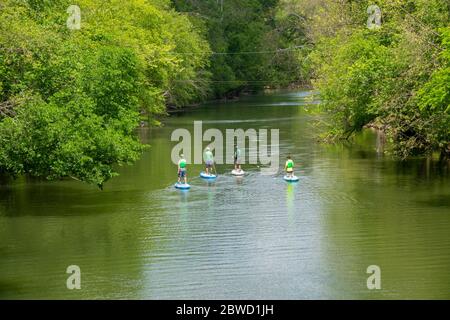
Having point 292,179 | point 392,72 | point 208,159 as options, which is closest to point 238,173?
point 208,159

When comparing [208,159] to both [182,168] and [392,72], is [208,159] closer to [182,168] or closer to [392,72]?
[182,168]

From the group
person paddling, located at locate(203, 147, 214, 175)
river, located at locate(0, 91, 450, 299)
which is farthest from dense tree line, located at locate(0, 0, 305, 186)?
person paddling, located at locate(203, 147, 214, 175)

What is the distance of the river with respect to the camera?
22.6 meters

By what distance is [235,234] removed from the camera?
95.0 feet

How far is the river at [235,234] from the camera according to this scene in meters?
22.6

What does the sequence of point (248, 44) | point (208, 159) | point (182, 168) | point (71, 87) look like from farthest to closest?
1. point (248, 44)
2. point (208, 159)
3. point (182, 168)
4. point (71, 87)

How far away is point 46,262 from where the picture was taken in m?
25.2

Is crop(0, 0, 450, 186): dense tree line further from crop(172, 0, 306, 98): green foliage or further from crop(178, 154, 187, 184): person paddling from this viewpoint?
crop(172, 0, 306, 98): green foliage

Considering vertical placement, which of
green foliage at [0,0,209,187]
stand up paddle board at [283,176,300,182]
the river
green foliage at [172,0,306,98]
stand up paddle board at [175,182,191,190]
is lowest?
the river

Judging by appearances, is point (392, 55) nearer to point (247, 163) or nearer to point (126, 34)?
point (247, 163)

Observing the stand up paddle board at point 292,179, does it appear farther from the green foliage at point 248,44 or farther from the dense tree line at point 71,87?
the green foliage at point 248,44

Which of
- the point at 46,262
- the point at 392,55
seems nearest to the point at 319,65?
the point at 392,55
